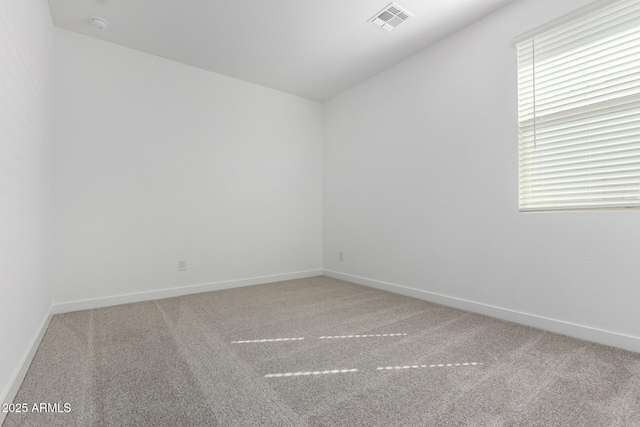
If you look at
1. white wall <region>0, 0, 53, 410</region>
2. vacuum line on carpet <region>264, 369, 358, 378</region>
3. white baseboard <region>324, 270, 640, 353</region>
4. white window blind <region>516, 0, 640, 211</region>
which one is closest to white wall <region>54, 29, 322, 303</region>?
white wall <region>0, 0, 53, 410</region>

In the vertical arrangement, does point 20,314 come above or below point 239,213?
below

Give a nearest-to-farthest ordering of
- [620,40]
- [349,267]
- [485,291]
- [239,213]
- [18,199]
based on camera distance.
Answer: [18,199]
[620,40]
[485,291]
[239,213]
[349,267]

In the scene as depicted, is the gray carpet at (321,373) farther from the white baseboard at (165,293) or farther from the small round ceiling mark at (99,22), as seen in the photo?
the small round ceiling mark at (99,22)

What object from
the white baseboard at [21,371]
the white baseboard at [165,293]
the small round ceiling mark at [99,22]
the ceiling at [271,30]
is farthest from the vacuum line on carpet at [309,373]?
the small round ceiling mark at [99,22]

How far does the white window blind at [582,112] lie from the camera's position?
1.96 m

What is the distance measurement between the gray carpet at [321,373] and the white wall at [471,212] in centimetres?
32

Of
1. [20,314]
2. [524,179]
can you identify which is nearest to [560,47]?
[524,179]

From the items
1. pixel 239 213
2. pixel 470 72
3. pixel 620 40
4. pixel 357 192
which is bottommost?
pixel 239 213

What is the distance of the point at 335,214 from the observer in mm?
4367

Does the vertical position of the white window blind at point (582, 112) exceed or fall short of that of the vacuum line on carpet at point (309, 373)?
it exceeds it

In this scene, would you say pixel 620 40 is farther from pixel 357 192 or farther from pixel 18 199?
pixel 18 199

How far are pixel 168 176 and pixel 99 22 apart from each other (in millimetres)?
1488

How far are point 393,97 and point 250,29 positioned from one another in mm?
1724

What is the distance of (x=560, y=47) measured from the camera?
7.34ft
